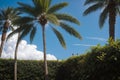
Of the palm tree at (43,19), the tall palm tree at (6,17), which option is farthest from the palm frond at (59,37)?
the tall palm tree at (6,17)

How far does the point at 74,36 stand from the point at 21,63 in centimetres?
675

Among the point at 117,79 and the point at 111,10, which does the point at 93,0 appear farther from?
the point at 117,79

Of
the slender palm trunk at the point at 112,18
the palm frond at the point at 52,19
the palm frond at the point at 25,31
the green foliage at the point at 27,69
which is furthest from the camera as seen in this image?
the green foliage at the point at 27,69

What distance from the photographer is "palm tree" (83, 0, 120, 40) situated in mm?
33912

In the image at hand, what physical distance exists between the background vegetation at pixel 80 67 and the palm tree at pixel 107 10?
236 inches

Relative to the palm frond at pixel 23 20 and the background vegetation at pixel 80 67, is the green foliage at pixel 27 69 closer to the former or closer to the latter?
the background vegetation at pixel 80 67

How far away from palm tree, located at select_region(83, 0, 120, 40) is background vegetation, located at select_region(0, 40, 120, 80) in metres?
5.99

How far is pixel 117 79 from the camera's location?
1844 cm

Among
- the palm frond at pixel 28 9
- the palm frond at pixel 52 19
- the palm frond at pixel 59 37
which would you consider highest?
the palm frond at pixel 28 9

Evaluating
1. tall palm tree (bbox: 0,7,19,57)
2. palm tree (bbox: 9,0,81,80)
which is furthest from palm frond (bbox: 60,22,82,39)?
tall palm tree (bbox: 0,7,19,57)

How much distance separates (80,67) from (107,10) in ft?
35.3

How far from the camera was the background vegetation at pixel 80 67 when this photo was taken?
61.8ft

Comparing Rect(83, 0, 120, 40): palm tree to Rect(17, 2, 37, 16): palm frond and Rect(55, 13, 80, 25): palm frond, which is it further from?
Rect(17, 2, 37, 16): palm frond

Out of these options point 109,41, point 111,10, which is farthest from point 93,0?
point 109,41
